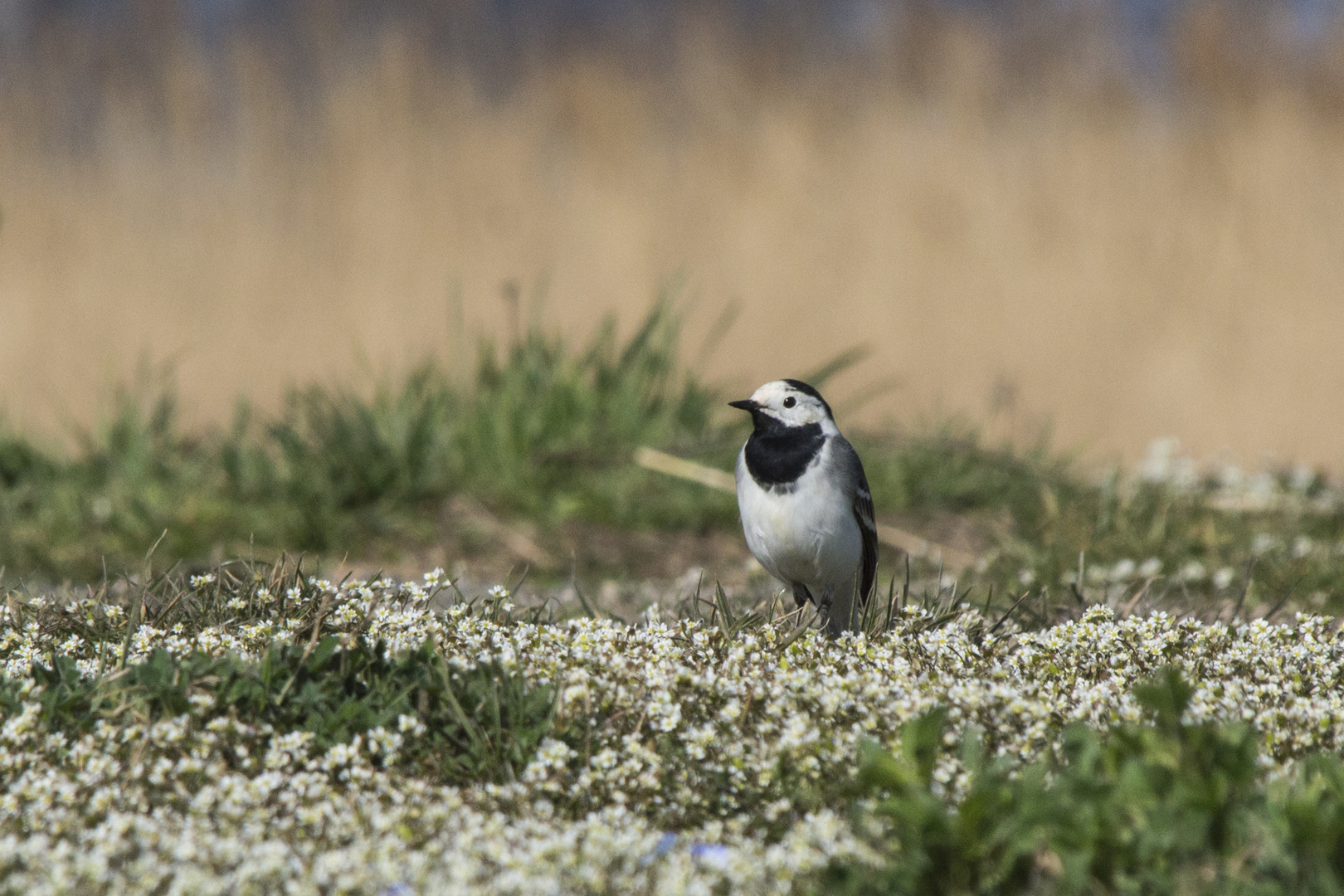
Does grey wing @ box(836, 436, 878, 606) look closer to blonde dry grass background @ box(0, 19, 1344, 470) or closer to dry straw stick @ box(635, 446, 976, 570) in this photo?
dry straw stick @ box(635, 446, 976, 570)

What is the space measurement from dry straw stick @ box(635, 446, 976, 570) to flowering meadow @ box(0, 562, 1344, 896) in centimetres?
265

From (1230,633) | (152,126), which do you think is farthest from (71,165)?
(1230,633)

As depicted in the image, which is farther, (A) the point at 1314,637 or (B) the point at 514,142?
(B) the point at 514,142

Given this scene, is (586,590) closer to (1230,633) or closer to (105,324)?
(1230,633)

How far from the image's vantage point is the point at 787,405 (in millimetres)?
4199

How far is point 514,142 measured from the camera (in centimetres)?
970

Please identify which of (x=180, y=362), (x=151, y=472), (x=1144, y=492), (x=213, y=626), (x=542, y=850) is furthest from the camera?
(x=180, y=362)

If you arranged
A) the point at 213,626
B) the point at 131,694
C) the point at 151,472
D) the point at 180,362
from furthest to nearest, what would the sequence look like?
the point at 180,362, the point at 151,472, the point at 213,626, the point at 131,694

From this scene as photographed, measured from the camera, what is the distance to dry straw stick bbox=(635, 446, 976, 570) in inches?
236

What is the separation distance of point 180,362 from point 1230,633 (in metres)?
7.11

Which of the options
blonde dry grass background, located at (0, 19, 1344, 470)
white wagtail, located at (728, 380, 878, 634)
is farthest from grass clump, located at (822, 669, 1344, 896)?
blonde dry grass background, located at (0, 19, 1344, 470)

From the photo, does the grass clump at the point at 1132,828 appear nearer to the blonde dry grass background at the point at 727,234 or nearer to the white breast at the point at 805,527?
the white breast at the point at 805,527

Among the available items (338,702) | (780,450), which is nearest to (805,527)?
(780,450)

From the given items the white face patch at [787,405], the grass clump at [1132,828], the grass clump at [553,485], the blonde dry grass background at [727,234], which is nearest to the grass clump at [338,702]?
the grass clump at [1132,828]
